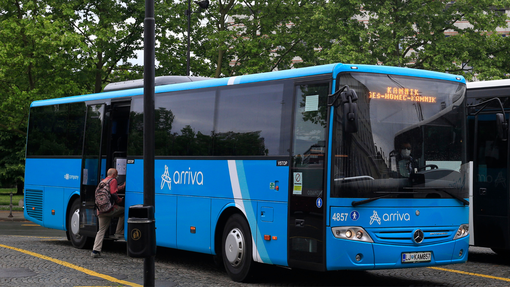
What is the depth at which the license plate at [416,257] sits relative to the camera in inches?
354

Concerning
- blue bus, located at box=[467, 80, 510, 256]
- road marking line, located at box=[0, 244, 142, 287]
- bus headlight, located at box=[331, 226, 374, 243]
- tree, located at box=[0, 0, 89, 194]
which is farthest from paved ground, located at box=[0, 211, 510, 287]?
tree, located at box=[0, 0, 89, 194]

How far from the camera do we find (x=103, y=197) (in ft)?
42.8

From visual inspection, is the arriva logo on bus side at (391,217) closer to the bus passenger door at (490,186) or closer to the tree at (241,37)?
the bus passenger door at (490,186)

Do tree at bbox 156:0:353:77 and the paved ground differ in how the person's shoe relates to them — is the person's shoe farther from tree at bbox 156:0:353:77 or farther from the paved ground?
tree at bbox 156:0:353:77

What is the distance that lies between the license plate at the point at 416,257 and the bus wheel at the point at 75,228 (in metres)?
7.97

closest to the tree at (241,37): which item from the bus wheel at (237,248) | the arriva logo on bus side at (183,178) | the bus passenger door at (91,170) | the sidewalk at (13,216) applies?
the sidewalk at (13,216)

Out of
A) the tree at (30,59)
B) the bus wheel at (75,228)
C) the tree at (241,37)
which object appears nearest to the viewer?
the bus wheel at (75,228)

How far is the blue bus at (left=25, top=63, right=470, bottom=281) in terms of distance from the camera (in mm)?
8805

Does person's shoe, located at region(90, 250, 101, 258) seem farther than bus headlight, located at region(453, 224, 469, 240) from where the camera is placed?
Yes

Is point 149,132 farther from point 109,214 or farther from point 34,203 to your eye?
point 34,203

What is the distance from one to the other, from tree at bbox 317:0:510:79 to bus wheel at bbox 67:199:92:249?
18014mm

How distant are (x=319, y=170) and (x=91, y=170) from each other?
23.0 feet

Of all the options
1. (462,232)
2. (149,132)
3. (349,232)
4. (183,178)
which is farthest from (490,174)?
(149,132)

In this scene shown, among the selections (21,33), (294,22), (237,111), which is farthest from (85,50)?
(237,111)
